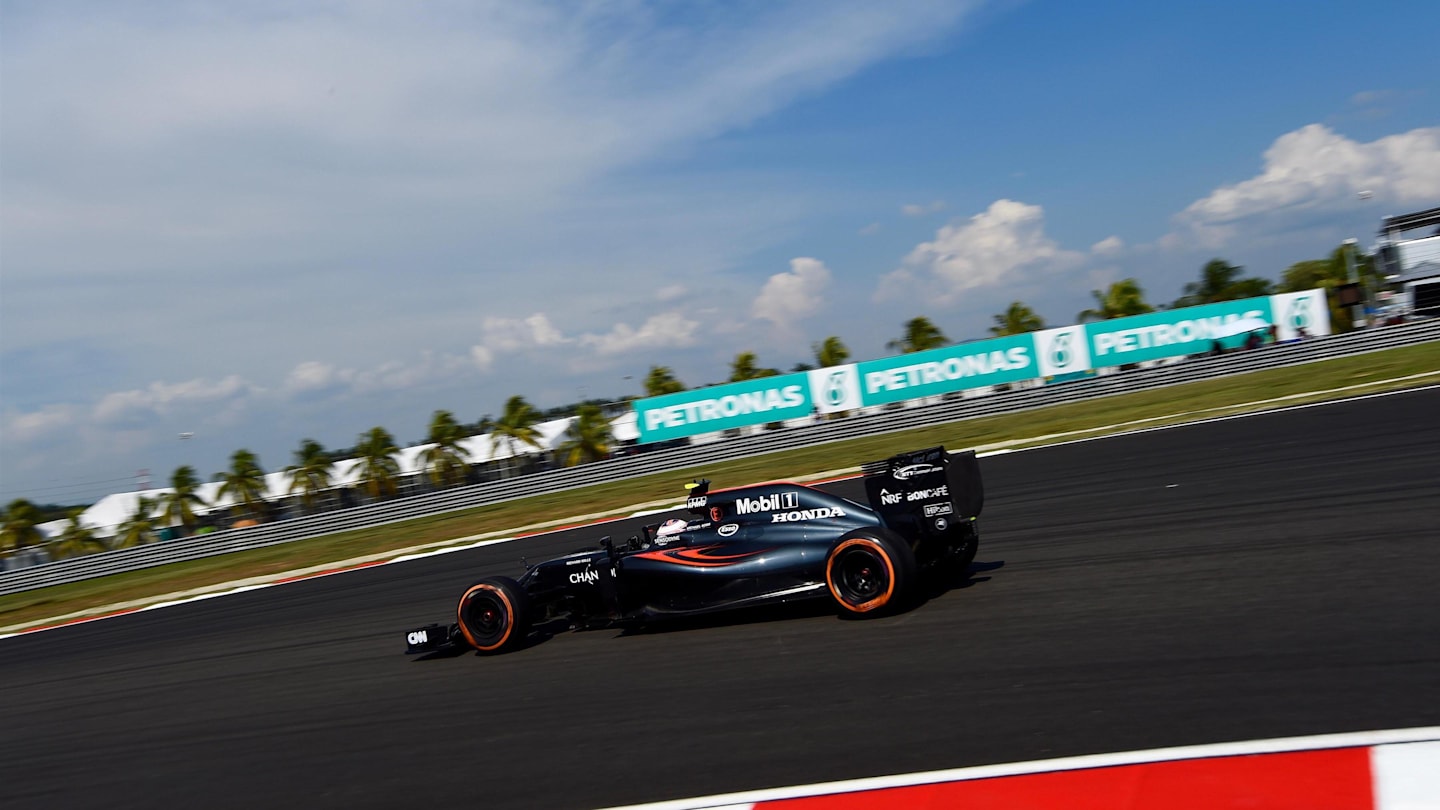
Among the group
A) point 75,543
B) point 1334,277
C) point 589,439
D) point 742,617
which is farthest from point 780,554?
point 1334,277

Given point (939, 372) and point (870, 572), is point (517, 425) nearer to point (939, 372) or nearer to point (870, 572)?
point (939, 372)

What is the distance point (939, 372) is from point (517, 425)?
2267 centimetres

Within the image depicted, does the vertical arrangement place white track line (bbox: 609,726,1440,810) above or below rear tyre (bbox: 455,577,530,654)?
below

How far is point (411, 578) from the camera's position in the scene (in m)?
17.0

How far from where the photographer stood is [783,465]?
2742 centimetres

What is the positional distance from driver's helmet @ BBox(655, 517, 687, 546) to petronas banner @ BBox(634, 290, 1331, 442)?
84.3 feet

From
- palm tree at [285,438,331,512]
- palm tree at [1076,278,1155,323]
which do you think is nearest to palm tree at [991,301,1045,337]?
palm tree at [1076,278,1155,323]

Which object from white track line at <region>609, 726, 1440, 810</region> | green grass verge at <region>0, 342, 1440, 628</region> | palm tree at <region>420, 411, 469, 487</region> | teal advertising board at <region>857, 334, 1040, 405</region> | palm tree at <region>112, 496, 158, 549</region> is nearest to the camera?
white track line at <region>609, 726, 1440, 810</region>

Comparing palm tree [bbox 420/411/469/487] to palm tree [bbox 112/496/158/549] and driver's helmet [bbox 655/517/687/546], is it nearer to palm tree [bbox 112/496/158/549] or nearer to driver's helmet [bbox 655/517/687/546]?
palm tree [bbox 112/496/158/549]

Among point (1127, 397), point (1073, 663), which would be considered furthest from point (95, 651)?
point (1127, 397)

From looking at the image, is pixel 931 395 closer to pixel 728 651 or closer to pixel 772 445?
pixel 772 445

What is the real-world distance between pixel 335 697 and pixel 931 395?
29274mm

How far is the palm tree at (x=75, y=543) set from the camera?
150ft

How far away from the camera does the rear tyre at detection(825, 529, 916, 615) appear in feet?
28.0
